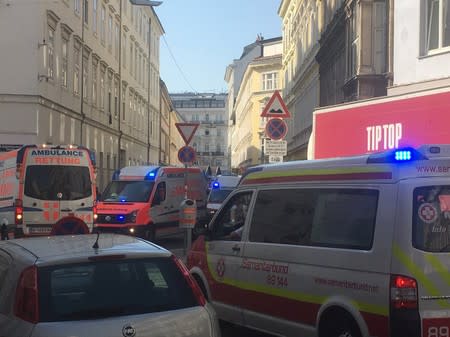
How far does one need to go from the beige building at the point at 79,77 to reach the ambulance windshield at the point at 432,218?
23.7 meters

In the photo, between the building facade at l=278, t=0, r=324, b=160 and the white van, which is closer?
the white van

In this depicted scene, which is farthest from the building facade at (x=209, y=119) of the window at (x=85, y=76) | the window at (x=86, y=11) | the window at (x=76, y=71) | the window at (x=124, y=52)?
the window at (x=76, y=71)

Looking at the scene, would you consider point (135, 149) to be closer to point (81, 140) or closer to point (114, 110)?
point (114, 110)

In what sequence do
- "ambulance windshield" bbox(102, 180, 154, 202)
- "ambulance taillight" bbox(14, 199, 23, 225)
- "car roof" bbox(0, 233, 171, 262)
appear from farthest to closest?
1. "ambulance windshield" bbox(102, 180, 154, 202)
2. "ambulance taillight" bbox(14, 199, 23, 225)
3. "car roof" bbox(0, 233, 171, 262)

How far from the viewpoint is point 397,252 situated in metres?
5.11

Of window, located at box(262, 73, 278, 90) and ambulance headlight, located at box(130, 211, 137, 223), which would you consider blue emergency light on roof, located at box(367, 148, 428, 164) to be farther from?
window, located at box(262, 73, 278, 90)

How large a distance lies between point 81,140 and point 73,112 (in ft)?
8.62

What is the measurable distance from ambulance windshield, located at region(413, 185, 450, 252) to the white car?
185 centimetres

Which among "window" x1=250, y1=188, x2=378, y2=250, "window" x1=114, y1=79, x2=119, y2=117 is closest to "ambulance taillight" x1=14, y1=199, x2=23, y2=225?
"window" x1=250, y1=188, x2=378, y2=250

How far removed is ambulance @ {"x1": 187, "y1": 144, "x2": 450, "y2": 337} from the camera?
16.6 feet

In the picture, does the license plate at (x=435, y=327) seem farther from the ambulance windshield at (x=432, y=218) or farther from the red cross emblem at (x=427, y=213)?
the red cross emblem at (x=427, y=213)

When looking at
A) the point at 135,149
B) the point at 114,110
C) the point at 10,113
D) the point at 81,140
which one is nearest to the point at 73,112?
the point at 81,140

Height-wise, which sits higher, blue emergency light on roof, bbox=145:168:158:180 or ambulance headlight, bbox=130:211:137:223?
blue emergency light on roof, bbox=145:168:158:180

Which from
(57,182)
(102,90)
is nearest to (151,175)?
(57,182)
